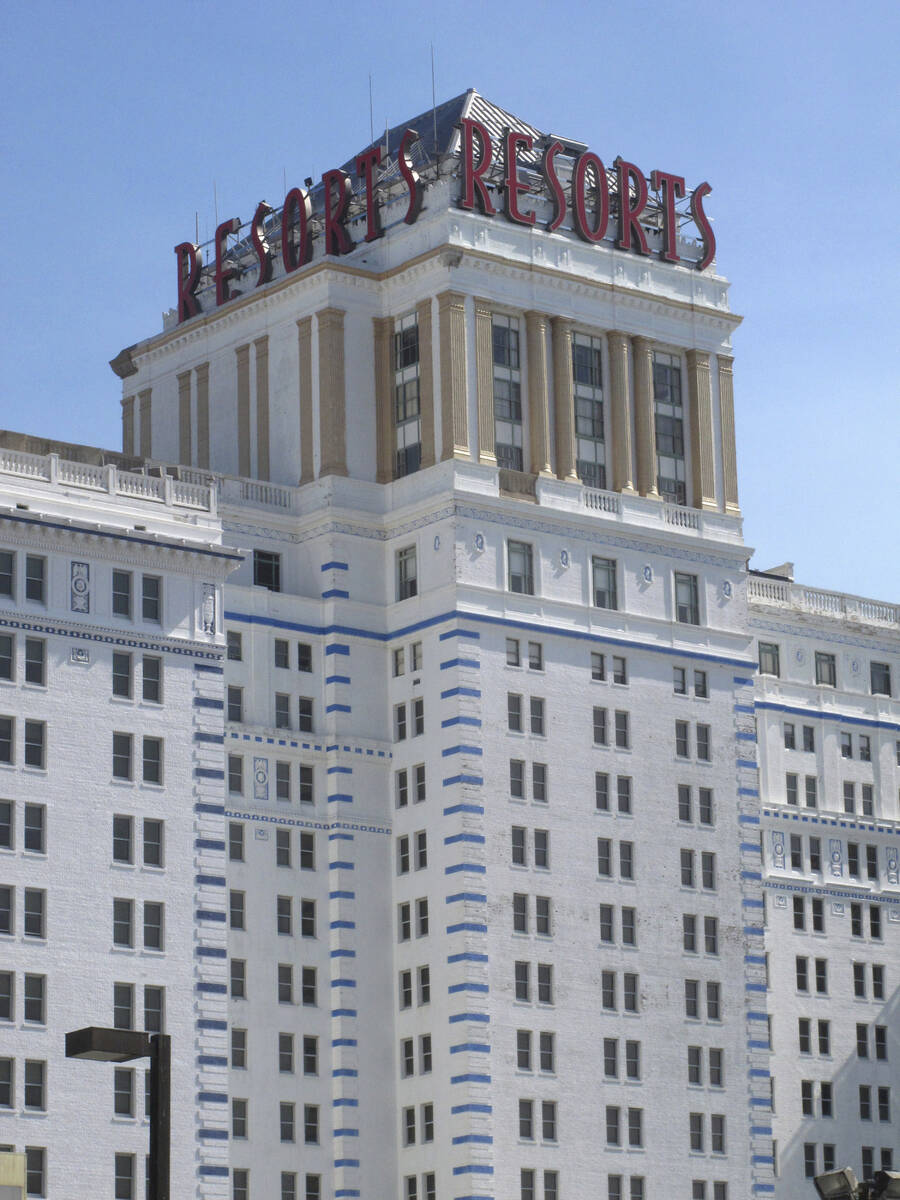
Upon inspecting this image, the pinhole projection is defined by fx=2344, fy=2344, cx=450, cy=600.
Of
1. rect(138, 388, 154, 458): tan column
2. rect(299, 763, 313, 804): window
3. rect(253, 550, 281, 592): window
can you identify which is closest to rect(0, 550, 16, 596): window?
rect(253, 550, 281, 592): window

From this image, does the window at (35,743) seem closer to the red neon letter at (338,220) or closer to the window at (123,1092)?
the window at (123,1092)

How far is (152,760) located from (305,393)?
22.0 meters

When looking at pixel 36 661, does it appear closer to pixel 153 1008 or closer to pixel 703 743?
pixel 153 1008

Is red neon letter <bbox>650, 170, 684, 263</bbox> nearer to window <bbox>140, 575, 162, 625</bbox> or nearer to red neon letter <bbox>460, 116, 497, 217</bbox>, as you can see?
red neon letter <bbox>460, 116, 497, 217</bbox>

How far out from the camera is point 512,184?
11081 centimetres

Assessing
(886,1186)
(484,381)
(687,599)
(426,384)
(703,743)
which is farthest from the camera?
(687,599)

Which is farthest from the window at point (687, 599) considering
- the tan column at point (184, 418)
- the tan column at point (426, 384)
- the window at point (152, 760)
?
the window at point (152, 760)

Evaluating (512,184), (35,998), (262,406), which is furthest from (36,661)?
(512,184)

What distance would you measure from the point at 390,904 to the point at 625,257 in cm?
3371

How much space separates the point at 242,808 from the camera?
100688mm

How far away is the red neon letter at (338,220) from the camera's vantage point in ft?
370

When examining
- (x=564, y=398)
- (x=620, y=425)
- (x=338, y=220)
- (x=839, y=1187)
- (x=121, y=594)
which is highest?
(x=338, y=220)

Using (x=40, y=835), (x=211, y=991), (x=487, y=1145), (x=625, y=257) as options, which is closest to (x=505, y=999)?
(x=487, y=1145)

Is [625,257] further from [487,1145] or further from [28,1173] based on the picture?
[28,1173]
